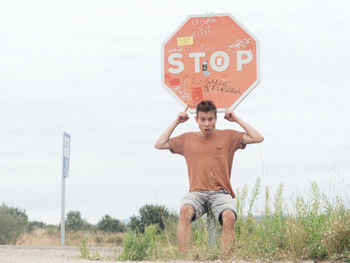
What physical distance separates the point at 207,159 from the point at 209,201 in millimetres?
528

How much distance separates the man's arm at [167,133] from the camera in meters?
7.02

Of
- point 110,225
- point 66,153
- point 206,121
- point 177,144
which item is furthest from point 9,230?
point 206,121

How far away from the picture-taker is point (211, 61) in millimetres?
7570

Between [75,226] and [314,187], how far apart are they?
58.0 ft

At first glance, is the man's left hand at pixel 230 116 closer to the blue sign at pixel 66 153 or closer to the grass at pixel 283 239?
the grass at pixel 283 239

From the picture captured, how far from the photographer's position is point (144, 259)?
641cm

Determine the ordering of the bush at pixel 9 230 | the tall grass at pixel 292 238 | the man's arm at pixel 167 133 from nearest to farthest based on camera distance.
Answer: the tall grass at pixel 292 238
the man's arm at pixel 167 133
the bush at pixel 9 230

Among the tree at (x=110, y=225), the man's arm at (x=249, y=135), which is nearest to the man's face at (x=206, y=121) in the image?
the man's arm at (x=249, y=135)

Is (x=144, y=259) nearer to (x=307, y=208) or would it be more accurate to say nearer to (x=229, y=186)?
(x=229, y=186)

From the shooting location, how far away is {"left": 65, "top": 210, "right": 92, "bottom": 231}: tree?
22859 millimetres

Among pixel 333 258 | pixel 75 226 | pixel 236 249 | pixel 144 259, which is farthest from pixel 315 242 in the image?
pixel 75 226

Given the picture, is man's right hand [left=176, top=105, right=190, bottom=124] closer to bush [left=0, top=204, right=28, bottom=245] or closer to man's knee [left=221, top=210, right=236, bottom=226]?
man's knee [left=221, top=210, right=236, bottom=226]

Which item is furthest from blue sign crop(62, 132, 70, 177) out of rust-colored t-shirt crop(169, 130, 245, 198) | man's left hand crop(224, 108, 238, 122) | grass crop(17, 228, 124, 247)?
man's left hand crop(224, 108, 238, 122)

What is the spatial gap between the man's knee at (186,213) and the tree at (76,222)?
55.6ft
